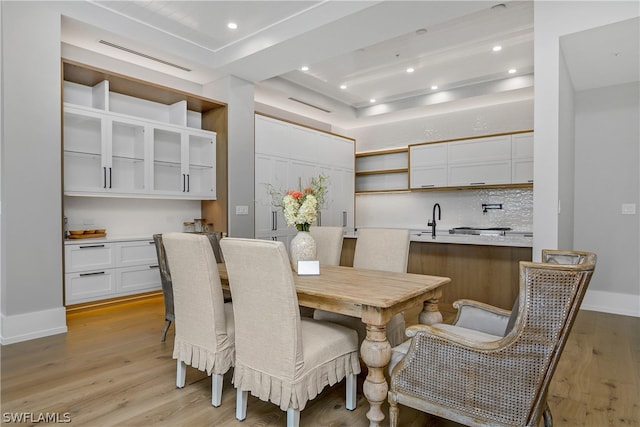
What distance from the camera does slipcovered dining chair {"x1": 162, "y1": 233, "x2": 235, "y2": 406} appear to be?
6.52 ft

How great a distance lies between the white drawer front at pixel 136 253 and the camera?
4.10 metres

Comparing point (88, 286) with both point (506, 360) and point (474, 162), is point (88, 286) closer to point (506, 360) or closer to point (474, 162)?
point (506, 360)

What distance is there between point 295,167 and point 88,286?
318 centimetres

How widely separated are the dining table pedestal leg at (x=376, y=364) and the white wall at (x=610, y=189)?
3.74 m

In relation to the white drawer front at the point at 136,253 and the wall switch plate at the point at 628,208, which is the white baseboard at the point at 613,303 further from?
the white drawer front at the point at 136,253

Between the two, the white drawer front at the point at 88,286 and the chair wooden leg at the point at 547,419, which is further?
the white drawer front at the point at 88,286

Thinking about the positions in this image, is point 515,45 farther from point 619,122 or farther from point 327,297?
point 327,297

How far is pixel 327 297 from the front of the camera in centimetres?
188

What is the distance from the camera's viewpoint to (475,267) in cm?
381

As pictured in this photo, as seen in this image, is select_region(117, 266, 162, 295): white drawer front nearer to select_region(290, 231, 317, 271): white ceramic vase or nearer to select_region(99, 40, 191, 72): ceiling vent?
select_region(99, 40, 191, 72): ceiling vent

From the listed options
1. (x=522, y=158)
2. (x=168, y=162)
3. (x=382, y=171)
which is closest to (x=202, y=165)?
(x=168, y=162)

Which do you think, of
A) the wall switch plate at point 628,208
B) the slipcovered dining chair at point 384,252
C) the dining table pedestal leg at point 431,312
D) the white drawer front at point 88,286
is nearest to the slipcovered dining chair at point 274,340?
the dining table pedestal leg at point 431,312

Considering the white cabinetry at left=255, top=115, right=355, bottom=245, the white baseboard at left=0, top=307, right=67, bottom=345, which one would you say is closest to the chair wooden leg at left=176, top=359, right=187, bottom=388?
the white baseboard at left=0, top=307, right=67, bottom=345

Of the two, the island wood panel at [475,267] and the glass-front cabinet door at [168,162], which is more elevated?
the glass-front cabinet door at [168,162]
